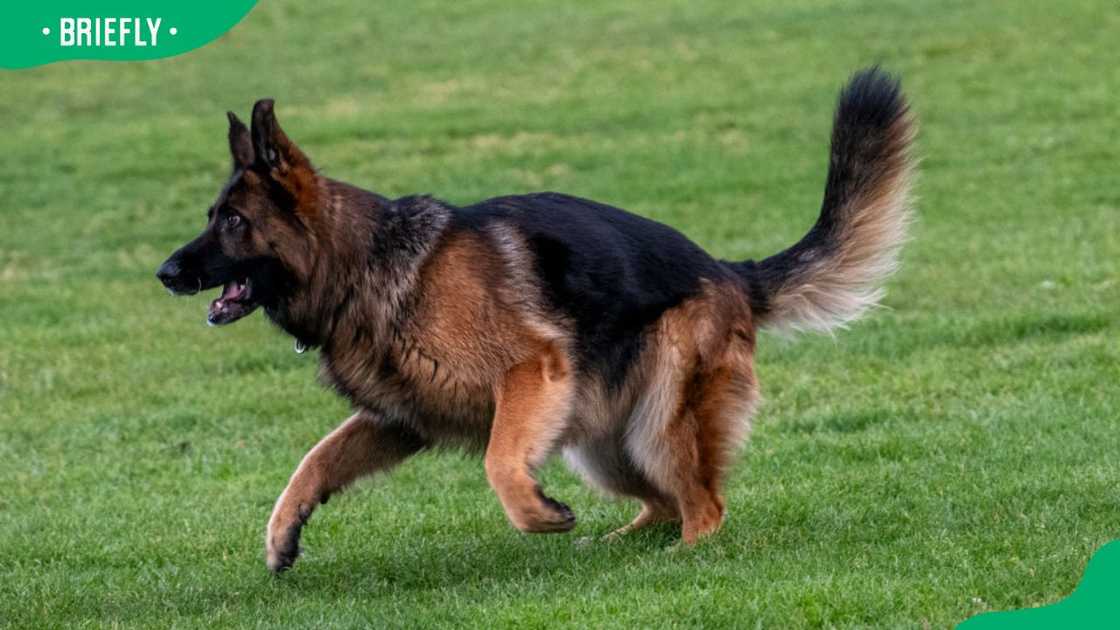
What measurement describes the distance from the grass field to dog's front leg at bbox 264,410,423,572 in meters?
0.20

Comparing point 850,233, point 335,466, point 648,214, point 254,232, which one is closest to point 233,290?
point 254,232

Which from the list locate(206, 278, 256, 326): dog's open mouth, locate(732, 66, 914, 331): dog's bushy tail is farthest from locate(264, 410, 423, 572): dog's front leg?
locate(732, 66, 914, 331): dog's bushy tail

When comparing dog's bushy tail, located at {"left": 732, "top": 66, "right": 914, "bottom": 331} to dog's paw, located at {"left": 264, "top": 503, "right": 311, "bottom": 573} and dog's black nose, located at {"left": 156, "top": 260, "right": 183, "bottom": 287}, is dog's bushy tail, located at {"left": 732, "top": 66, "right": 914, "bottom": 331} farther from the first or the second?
dog's black nose, located at {"left": 156, "top": 260, "right": 183, "bottom": 287}

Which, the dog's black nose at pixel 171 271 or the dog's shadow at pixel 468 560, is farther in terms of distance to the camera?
the dog's shadow at pixel 468 560

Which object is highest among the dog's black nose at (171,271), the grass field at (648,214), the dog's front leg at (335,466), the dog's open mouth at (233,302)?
the dog's black nose at (171,271)

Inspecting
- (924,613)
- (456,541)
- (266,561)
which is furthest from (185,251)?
(924,613)

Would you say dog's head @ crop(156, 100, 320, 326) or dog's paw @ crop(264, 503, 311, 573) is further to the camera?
dog's paw @ crop(264, 503, 311, 573)

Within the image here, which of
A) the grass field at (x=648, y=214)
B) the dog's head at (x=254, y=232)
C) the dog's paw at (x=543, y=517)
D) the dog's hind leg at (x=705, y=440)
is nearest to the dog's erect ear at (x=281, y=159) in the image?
the dog's head at (x=254, y=232)

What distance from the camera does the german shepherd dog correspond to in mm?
6395

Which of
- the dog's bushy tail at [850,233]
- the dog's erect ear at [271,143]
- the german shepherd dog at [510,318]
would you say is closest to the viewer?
the dog's erect ear at [271,143]

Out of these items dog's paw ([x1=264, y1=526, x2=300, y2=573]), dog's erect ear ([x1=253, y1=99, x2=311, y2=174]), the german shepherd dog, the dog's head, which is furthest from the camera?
dog's paw ([x1=264, y1=526, x2=300, y2=573])

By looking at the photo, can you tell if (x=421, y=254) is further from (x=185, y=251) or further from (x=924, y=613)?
(x=924, y=613)

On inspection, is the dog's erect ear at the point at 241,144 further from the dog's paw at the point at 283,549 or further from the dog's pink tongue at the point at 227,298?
the dog's paw at the point at 283,549

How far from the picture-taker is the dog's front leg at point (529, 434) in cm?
624
